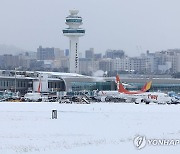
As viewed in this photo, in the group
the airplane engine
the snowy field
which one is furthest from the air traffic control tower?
the snowy field

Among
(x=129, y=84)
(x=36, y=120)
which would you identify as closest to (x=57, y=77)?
(x=129, y=84)

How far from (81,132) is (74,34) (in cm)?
11164

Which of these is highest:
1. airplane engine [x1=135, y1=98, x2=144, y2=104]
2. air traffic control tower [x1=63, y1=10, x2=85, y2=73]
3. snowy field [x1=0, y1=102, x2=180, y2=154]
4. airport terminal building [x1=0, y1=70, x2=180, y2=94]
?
air traffic control tower [x1=63, y1=10, x2=85, y2=73]

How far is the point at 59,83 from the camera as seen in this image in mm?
92812

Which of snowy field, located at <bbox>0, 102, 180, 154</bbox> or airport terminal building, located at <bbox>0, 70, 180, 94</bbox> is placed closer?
snowy field, located at <bbox>0, 102, 180, 154</bbox>

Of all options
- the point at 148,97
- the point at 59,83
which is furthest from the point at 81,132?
the point at 59,83

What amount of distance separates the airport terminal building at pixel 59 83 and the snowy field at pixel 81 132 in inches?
2098

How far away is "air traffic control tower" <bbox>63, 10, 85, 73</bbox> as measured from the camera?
132 m

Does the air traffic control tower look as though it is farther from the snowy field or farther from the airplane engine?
the snowy field

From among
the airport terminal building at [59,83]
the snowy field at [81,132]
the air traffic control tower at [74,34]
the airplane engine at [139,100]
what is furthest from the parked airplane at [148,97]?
the air traffic control tower at [74,34]

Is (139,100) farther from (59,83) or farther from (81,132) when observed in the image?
(81,132)

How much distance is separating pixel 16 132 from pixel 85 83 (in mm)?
70810

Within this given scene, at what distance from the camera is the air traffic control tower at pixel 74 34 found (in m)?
Answer: 132

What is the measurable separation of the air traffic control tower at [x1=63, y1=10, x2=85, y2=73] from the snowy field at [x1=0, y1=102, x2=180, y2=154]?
97301 mm
